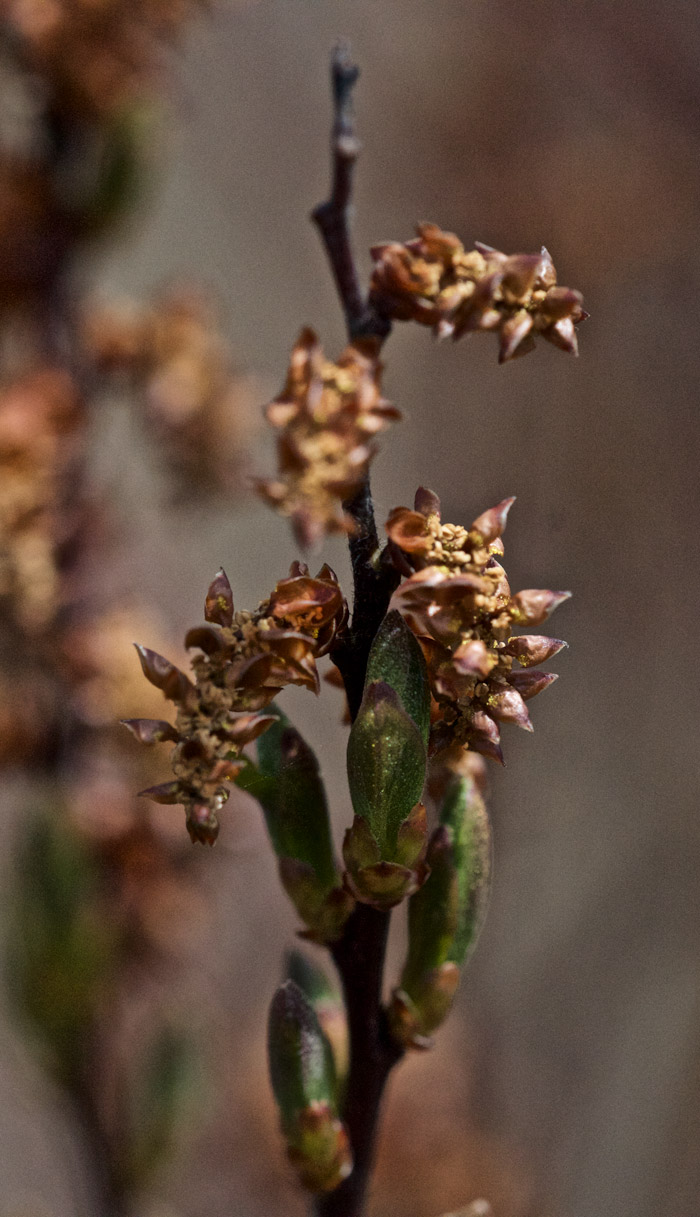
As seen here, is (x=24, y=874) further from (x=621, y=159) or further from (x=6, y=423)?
(x=621, y=159)

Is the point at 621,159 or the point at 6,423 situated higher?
the point at 621,159

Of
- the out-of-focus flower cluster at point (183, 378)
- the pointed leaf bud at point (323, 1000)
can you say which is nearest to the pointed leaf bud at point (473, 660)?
the pointed leaf bud at point (323, 1000)

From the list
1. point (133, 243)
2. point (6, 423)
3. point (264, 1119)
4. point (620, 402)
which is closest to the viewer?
point (6, 423)

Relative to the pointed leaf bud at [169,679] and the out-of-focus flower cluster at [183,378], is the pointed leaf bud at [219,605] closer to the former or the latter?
the pointed leaf bud at [169,679]

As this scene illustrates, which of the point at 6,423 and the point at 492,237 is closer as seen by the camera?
the point at 6,423

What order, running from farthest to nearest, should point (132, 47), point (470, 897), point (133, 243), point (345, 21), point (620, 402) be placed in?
point (345, 21) < point (620, 402) < point (133, 243) < point (132, 47) < point (470, 897)

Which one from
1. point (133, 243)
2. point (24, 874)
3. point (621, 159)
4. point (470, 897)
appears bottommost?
point (24, 874)

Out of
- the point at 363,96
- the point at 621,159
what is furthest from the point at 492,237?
the point at 363,96
